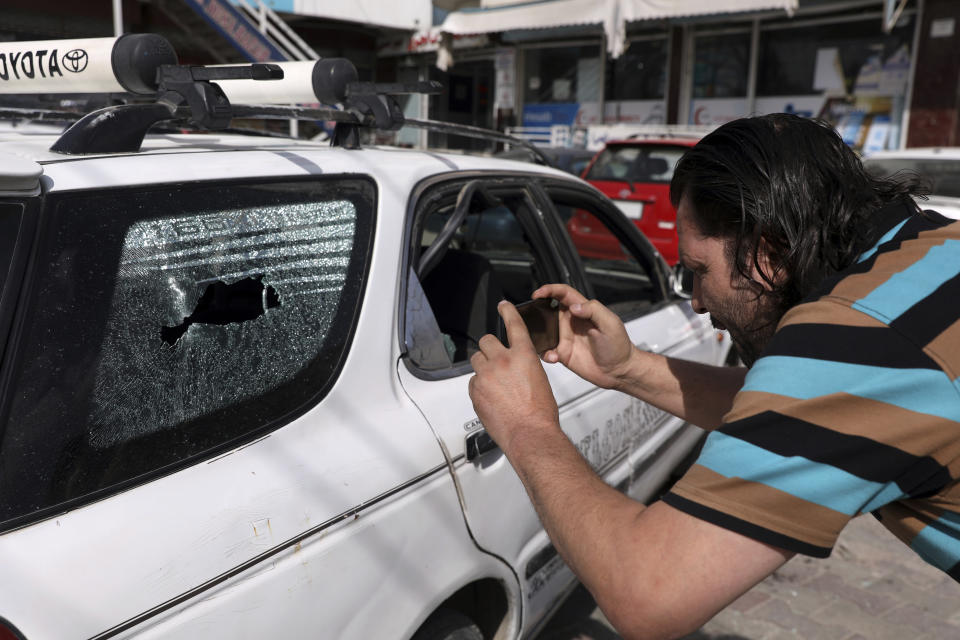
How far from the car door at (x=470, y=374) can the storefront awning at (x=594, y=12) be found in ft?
31.0

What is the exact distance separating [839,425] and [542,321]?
0.77 meters

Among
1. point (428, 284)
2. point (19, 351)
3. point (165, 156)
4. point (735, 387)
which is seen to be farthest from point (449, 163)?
point (19, 351)

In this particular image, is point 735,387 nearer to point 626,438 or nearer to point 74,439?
point 626,438

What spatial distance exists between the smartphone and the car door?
28 centimetres

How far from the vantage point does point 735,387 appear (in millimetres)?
1688

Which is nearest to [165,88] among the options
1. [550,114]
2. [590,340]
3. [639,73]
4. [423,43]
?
[590,340]

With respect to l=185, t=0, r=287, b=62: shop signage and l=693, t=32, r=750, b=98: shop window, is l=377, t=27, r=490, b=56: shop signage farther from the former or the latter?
l=185, t=0, r=287, b=62: shop signage

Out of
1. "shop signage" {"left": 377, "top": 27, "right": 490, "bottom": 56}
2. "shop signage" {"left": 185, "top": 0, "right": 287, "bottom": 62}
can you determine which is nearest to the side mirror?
"shop signage" {"left": 185, "top": 0, "right": 287, "bottom": 62}

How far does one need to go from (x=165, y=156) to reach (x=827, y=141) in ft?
3.97

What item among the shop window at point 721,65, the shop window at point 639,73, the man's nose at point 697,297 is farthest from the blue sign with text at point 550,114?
the man's nose at point 697,297

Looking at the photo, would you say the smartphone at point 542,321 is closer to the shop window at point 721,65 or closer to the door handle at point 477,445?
the door handle at point 477,445

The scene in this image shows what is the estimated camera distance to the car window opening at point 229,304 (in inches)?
54.3

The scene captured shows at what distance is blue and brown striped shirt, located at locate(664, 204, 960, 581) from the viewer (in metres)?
0.95

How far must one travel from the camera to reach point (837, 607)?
293 centimetres
